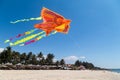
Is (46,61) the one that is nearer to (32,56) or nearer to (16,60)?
(32,56)

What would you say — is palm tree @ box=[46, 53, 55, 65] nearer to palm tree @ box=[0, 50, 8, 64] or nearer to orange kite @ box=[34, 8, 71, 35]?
palm tree @ box=[0, 50, 8, 64]

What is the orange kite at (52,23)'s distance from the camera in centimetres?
1490

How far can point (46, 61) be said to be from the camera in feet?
344

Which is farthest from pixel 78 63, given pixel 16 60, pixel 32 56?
pixel 16 60

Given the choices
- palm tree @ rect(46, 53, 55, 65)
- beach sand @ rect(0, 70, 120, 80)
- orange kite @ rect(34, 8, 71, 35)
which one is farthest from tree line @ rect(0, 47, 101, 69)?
orange kite @ rect(34, 8, 71, 35)

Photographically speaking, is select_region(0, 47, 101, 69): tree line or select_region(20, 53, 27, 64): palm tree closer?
select_region(0, 47, 101, 69): tree line

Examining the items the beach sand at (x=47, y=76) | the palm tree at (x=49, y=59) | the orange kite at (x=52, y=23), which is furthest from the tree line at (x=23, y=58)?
the orange kite at (x=52, y=23)

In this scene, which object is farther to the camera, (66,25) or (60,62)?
(60,62)

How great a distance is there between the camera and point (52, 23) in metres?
15.1

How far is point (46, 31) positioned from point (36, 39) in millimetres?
935

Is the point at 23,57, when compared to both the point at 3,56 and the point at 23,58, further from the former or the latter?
the point at 3,56

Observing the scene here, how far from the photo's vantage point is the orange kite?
14.9m

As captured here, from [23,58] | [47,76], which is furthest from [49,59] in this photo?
[47,76]

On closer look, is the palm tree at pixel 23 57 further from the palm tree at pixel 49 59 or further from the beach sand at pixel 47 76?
the beach sand at pixel 47 76
